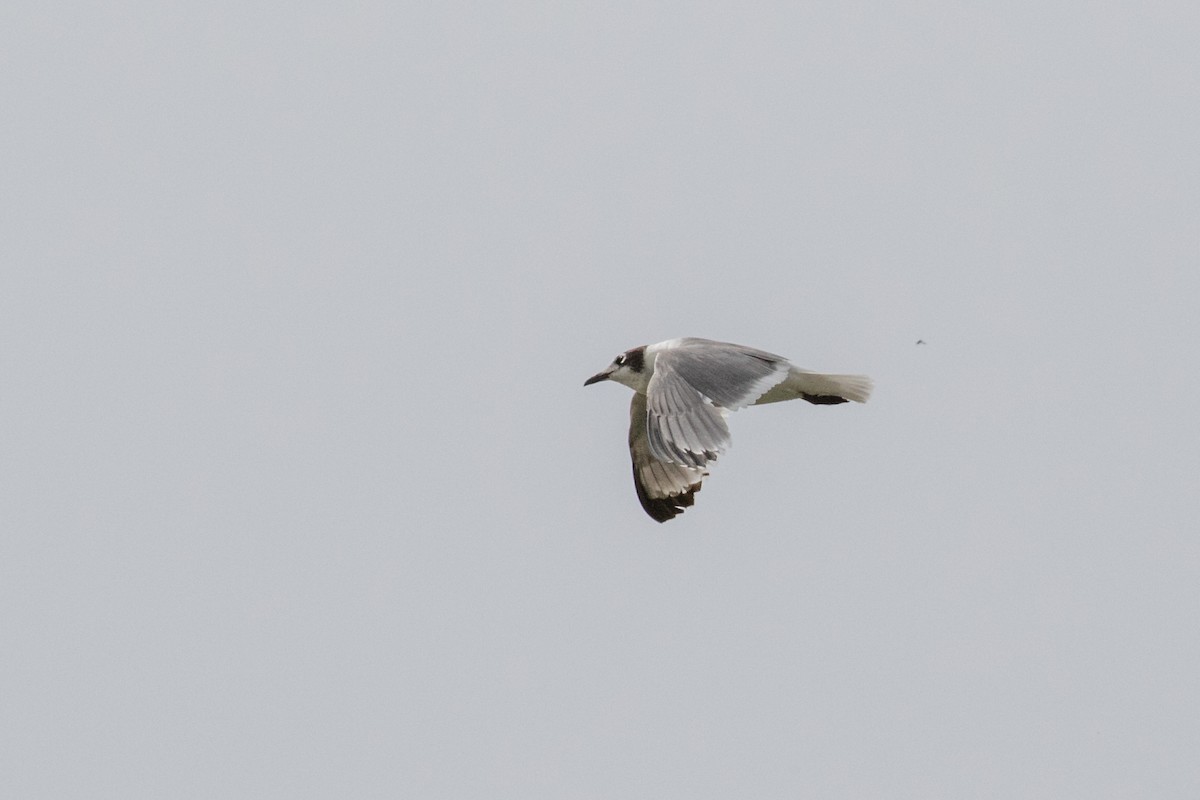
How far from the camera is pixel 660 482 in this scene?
Result: 15961 mm

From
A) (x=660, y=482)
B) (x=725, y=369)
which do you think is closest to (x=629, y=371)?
(x=660, y=482)

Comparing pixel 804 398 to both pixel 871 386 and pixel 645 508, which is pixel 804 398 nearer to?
pixel 871 386

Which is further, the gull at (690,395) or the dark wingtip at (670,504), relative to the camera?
the dark wingtip at (670,504)

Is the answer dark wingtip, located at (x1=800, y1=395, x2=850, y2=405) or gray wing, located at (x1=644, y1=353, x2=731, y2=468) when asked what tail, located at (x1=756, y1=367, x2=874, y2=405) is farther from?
gray wing, located at (x1=644, y1=353, x2=731, y2=468)

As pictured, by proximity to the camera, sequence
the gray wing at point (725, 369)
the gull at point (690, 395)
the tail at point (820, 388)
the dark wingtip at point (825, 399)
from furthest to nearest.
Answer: the dark wingtip at point (825, 399), the tail at point (820, 388), the gray wing at point (725, 369), the gull at point (690, 395)

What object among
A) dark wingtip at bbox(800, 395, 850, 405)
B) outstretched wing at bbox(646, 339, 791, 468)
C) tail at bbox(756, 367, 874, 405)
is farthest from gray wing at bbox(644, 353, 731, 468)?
dark wingtip at bbox(800, 395, 850, 405)

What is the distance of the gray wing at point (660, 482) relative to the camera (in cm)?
1593

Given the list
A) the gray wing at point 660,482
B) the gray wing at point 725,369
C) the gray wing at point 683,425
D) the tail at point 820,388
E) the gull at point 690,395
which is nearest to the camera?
the gray wing at point 683,425

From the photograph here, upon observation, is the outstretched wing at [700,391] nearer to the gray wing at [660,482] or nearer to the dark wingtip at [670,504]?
the gray wing at [660,482]

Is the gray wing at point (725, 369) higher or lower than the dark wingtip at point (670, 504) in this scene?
higher

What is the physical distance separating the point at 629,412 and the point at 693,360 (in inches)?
79.3

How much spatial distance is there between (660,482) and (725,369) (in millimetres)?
1992

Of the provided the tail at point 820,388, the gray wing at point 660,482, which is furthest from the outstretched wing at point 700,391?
the gray wing at point 660,482

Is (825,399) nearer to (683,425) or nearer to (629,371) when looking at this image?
(629,371)
